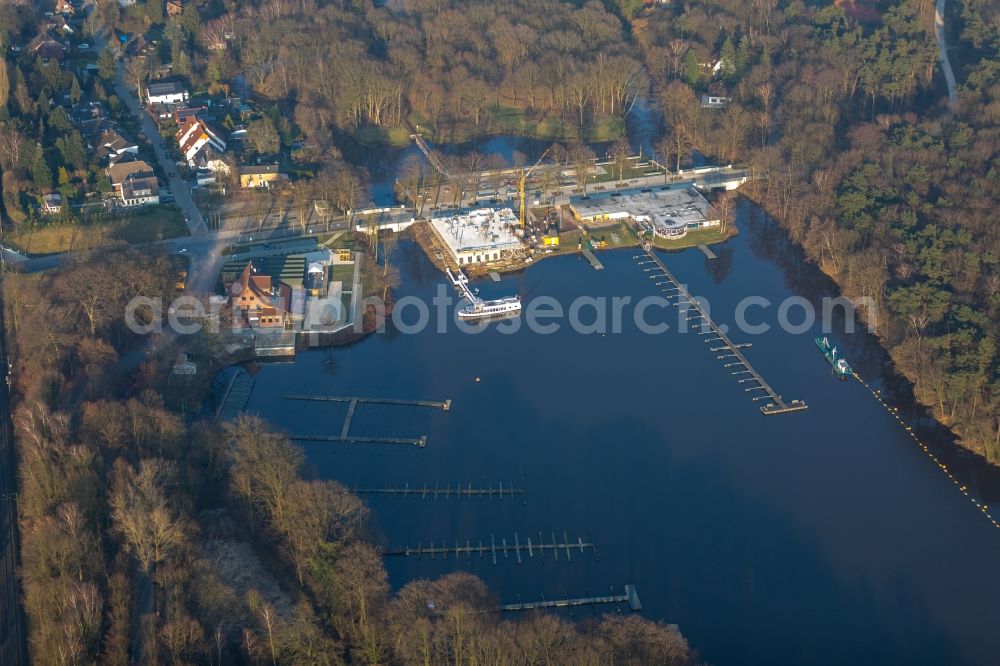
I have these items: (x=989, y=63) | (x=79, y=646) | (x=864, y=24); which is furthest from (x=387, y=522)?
(x=864, y=24)

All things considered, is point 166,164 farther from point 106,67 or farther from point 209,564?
point 209,564

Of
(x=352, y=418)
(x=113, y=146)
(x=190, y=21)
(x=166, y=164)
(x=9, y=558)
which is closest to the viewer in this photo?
(x=9, y=558)

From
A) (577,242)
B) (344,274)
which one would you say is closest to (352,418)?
(344,274)

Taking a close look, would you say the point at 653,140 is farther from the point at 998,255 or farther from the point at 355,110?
the point at 998,255

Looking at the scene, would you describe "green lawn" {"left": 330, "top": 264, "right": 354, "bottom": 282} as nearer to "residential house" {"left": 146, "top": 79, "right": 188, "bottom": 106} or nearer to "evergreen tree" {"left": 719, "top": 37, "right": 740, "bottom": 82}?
"residential house" {"left": 146, "top": 79, "right": 188, "bottom": 106}

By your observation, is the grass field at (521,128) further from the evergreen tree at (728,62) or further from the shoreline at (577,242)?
the shoreline at (577,242)

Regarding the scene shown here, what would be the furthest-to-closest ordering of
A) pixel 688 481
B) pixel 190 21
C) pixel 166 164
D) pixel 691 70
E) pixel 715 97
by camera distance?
pixel 190 21 < pixel 691 70 < pixel 715 97 < pixel 166 164 < pixel 688 481

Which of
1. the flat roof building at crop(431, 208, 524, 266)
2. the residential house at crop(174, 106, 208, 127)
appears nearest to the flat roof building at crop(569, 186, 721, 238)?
the flat roof building at crop(431, 208, 524, 266)
